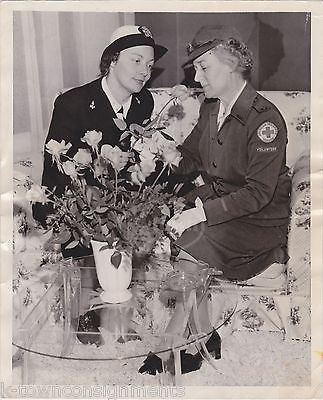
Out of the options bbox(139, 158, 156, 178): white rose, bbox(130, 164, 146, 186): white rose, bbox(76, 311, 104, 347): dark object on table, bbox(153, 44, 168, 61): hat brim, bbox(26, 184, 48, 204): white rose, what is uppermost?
bbox(153, 44, 168, 61): hat brim

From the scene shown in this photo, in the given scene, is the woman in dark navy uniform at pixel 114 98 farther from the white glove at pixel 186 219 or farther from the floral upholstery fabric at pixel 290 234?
the white glove at pixel 186 219

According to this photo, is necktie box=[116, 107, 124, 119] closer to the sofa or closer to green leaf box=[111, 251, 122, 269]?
the sofa

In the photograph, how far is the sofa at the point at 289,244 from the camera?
4.25 ft

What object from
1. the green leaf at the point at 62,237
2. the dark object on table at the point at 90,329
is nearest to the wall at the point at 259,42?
the green leaf at the point at 62,237

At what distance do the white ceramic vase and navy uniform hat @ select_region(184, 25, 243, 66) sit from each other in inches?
16.2

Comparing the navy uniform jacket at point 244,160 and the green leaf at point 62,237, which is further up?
the navy uniform jacket at point 244,160

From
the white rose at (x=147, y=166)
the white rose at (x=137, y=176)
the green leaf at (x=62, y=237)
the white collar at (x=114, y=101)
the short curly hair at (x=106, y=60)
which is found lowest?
the green leaf at (x=62, y=237)

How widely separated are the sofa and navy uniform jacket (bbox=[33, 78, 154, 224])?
0.09ft

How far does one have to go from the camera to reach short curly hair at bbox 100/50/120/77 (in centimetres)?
130

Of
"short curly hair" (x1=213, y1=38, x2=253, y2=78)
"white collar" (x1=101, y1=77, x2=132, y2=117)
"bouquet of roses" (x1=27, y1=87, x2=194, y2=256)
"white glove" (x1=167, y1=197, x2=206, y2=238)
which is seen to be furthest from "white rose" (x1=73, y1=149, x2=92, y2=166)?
"short curly hair" (x1=213, y1=38, x2=253, y2=78)

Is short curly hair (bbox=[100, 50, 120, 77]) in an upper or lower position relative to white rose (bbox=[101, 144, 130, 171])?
upper

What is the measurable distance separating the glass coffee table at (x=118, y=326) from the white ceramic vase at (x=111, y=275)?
1 cm

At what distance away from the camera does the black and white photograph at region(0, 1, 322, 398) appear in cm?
129

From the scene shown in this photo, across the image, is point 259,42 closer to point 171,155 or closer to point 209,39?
point 209,39
